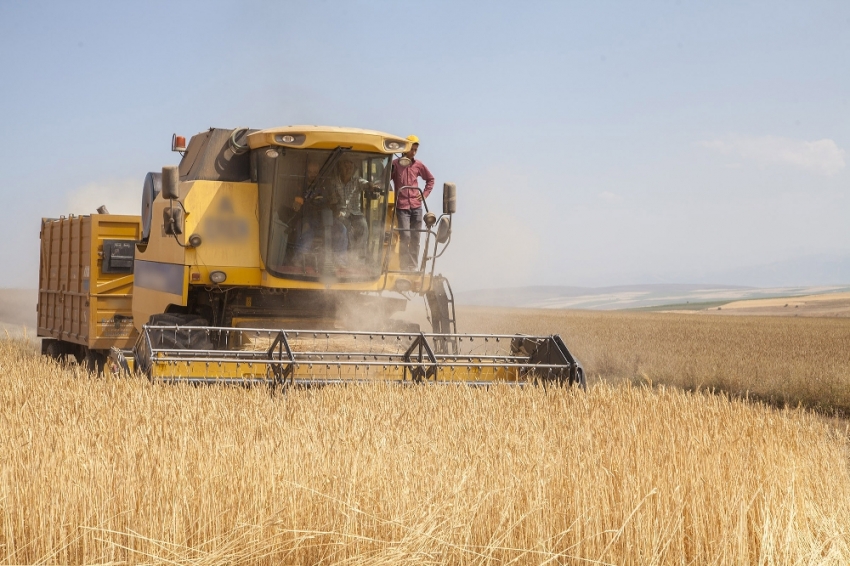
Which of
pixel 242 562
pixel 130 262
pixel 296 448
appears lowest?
pixel 242 562

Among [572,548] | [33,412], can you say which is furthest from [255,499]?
[33,412]

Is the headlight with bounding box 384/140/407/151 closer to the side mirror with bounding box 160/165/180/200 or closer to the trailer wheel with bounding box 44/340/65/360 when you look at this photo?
the side mirror with bounding box 160/165/180/200

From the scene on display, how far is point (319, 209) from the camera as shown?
8.16m

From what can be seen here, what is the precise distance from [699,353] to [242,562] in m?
13.8

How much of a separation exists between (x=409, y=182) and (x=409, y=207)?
0.80ft

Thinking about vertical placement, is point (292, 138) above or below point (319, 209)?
above

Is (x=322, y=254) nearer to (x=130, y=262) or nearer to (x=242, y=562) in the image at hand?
(x=130, y=262)

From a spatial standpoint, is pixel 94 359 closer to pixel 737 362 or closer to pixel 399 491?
pixel 399 491

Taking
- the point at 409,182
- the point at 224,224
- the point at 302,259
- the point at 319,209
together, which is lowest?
the point at 302,259

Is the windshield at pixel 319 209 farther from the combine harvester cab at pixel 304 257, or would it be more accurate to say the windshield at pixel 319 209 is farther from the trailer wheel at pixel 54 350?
the trailer wheel at pixel 54 350

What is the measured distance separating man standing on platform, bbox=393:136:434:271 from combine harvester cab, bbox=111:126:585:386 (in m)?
0.07

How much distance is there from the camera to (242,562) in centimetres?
341

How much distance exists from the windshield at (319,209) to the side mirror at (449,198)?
1.74 ft

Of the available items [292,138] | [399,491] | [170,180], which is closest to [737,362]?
[292,138]
